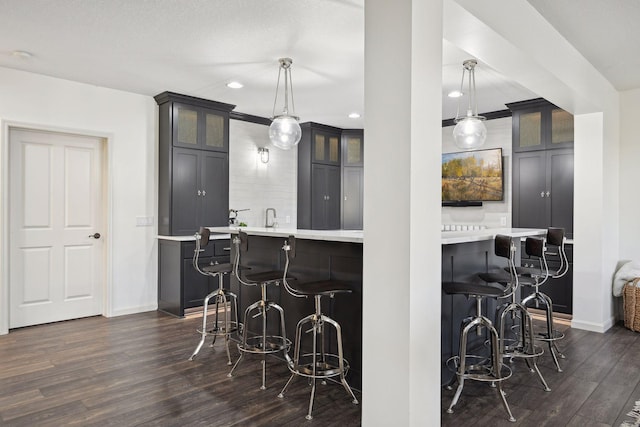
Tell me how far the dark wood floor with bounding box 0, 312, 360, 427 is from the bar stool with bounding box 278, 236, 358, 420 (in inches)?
5.0

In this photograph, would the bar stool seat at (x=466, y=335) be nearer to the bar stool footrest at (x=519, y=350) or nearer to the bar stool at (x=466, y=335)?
the bar stool at (x=466, y=335)

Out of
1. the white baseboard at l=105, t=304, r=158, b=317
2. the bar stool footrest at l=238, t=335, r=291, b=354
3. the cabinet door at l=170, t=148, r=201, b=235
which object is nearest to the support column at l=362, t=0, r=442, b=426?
the bar stool footrest at l=238, t=335, r=291, b=354

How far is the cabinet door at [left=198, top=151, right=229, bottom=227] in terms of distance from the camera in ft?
17.8

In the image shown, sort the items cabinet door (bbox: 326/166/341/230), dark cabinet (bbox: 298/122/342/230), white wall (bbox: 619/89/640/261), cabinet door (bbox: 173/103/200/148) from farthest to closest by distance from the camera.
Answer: cabinet door (bbox: 326/166/341/230) < dark cabinet (bbox: 298/122/342/230) < cabinet door (bbox: 173/103/200/148) < white wall (bbox: 619/89/640/261)

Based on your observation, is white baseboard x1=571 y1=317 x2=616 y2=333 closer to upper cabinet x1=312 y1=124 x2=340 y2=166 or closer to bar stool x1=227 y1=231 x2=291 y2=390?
bar stool x1=227 y1=231 x2=291 y2=390

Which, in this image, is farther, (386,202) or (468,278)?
(468,278)

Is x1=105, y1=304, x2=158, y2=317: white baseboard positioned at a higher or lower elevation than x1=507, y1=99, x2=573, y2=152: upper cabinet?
lower

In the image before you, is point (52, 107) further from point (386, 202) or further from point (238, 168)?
point (386, 202)

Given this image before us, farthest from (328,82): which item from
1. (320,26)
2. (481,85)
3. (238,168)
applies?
(238,168)

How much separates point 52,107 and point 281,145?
2.64 m

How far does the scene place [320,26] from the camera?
3223 mm

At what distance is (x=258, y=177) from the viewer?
255 inches

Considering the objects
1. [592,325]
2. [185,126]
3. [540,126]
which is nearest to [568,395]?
[592,325]

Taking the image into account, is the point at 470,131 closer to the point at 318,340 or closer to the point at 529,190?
the point at 529,190
